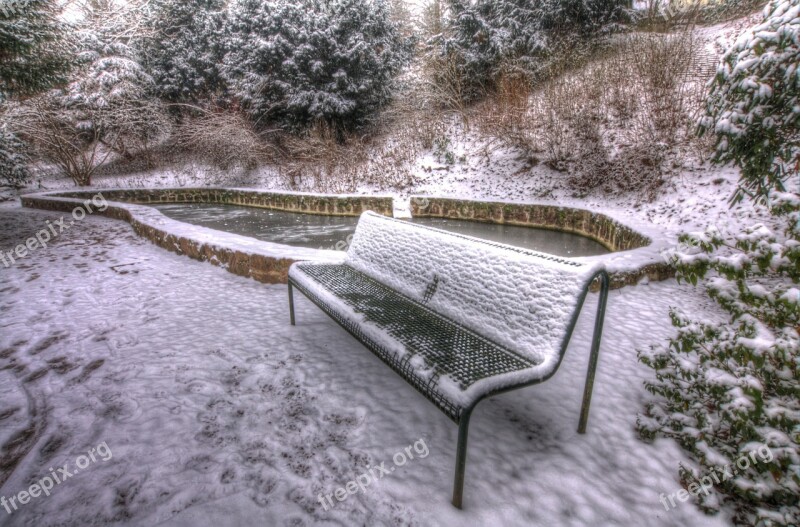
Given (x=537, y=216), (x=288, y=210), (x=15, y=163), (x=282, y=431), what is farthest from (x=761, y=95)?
(x=15, y=163)

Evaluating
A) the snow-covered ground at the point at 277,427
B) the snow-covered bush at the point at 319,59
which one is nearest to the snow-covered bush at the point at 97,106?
the snow-covered bush at the point at 319,59

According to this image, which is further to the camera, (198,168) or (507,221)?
(198,168)

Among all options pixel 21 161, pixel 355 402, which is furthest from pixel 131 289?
pixel 21 161

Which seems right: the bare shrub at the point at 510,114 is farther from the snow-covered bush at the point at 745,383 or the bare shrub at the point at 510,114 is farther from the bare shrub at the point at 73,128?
the bare shrub at the point at 73,128

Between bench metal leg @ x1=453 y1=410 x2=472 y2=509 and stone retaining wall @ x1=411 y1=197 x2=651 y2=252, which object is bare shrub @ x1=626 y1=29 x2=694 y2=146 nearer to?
stone retaining wall @ x1=411 y1=197 x2=651 y2=252

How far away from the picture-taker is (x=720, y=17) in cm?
1545

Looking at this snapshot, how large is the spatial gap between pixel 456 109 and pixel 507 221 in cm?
855

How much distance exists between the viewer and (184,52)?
22.1 m

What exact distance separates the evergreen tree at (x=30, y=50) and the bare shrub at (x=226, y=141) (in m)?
6.71

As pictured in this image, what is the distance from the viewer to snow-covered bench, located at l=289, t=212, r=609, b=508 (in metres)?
1.79

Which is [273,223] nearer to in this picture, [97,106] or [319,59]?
[319,59]

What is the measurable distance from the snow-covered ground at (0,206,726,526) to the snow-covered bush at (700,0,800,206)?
4.73 ft

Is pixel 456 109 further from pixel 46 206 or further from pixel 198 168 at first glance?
pixel 46 206

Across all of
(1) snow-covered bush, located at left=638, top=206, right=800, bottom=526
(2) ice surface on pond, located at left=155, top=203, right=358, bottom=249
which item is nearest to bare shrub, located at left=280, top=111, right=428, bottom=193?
(2) ice surface on pond, located at left=155, top=203, right=358, bottom=249
